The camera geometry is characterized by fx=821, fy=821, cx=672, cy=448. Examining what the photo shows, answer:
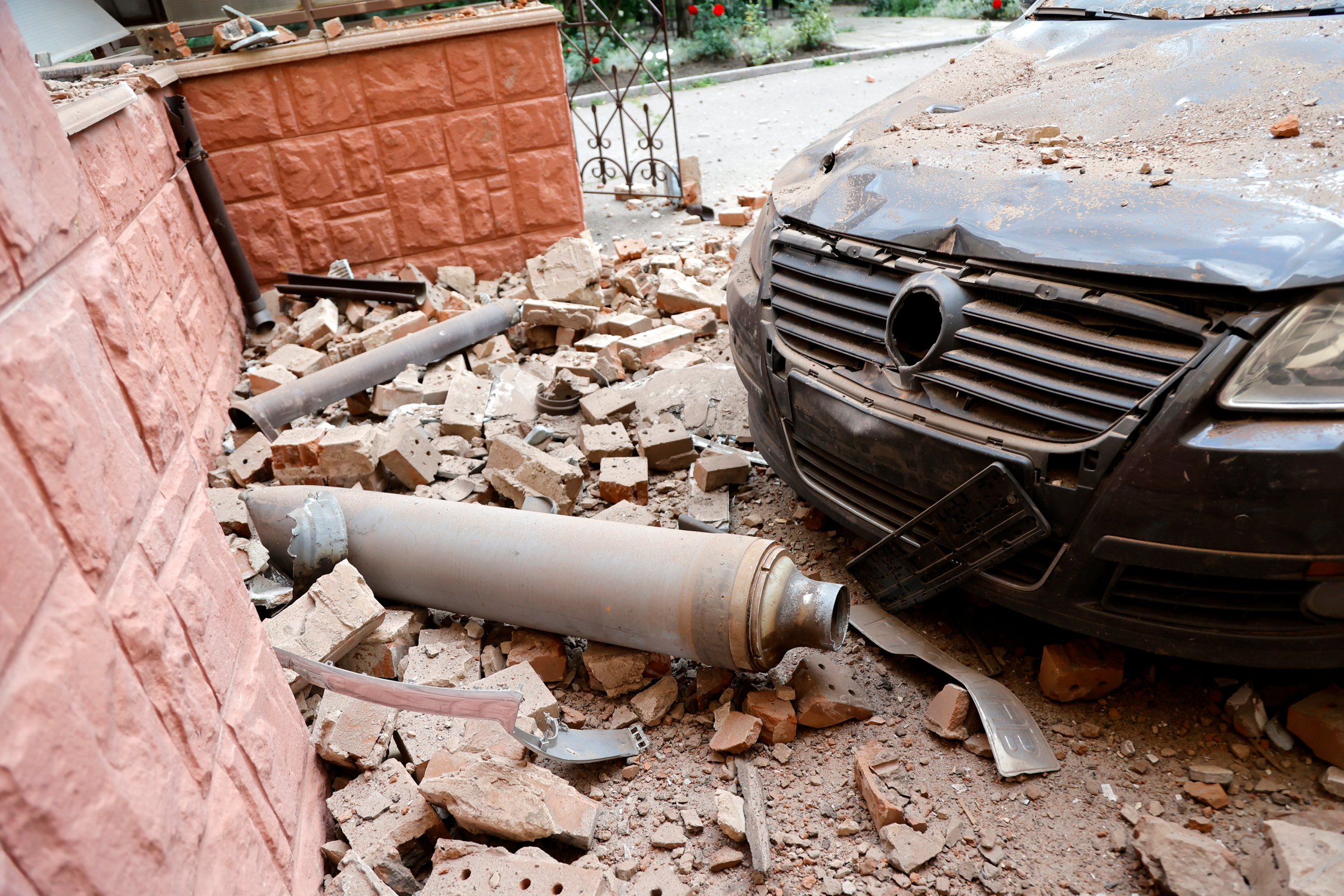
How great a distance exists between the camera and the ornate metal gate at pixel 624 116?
22.5ft

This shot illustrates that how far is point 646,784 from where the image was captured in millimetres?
2361

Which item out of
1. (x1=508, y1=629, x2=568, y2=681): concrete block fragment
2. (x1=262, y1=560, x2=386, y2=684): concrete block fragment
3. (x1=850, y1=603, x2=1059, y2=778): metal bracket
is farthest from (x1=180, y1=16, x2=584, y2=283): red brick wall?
(x1=850, y1=603, x2=1059, y2=778): metal bracket

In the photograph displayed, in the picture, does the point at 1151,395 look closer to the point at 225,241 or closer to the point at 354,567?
the point at 354,567

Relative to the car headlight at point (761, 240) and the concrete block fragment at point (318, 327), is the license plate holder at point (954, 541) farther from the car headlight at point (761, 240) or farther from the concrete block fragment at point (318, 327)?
the concrete block fragment at point (318, 327)

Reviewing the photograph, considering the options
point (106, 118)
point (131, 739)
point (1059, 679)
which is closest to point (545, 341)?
point (106, 118)

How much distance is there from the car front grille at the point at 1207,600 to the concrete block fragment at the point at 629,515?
5.55 ft

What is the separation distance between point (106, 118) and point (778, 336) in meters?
3.23

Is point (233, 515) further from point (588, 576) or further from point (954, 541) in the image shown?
point (954, 541)

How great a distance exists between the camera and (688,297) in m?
5.16

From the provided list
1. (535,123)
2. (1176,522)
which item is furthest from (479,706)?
(535,123)

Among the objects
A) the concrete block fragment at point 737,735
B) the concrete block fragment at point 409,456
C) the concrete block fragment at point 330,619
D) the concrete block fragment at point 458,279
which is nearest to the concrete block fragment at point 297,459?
the concrete block fragment at point 409,456

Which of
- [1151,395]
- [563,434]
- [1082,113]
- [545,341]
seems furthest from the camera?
[545,341]

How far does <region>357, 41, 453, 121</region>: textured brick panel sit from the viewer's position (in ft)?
17.1

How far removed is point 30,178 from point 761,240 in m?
2.23
